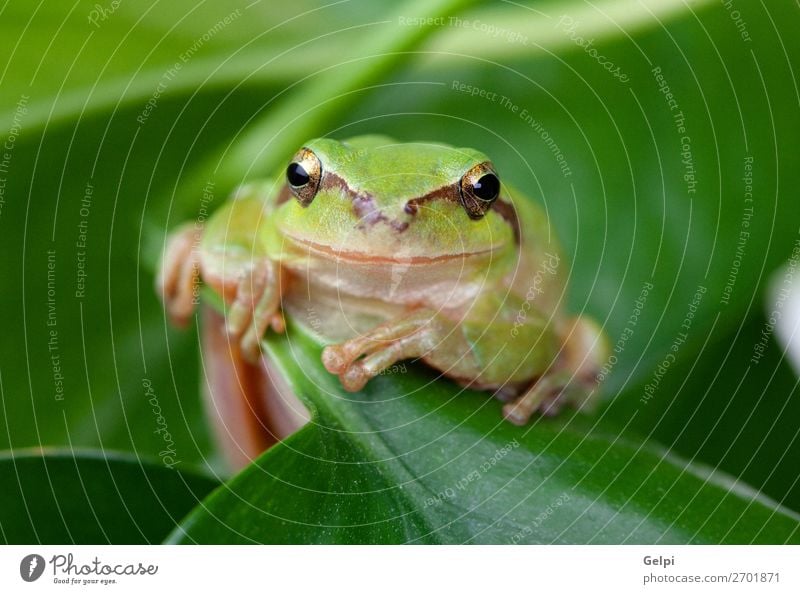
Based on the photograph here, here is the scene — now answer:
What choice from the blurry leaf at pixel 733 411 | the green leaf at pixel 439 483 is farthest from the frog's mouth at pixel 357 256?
the blurry leaf at pixel 733 411

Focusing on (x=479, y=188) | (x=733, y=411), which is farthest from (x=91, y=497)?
(x=733, y=411)

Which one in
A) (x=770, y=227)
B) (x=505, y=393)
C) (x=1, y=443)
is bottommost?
(x=1, y=443)

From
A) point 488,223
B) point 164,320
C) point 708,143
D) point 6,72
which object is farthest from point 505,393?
point 6,72

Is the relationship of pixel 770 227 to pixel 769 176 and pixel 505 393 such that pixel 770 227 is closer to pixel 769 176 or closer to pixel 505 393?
pixel 769 176

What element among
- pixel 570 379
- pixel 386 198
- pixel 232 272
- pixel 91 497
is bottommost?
pixel 91 497

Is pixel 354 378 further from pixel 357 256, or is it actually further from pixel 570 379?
pixel 570 379

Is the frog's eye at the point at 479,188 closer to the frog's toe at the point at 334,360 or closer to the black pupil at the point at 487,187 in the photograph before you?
the black pupil at the point at 487,187

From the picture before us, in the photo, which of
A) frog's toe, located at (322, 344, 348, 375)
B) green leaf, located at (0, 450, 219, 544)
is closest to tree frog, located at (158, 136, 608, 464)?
frog's toe, located at (322, 344, 348, 375)
